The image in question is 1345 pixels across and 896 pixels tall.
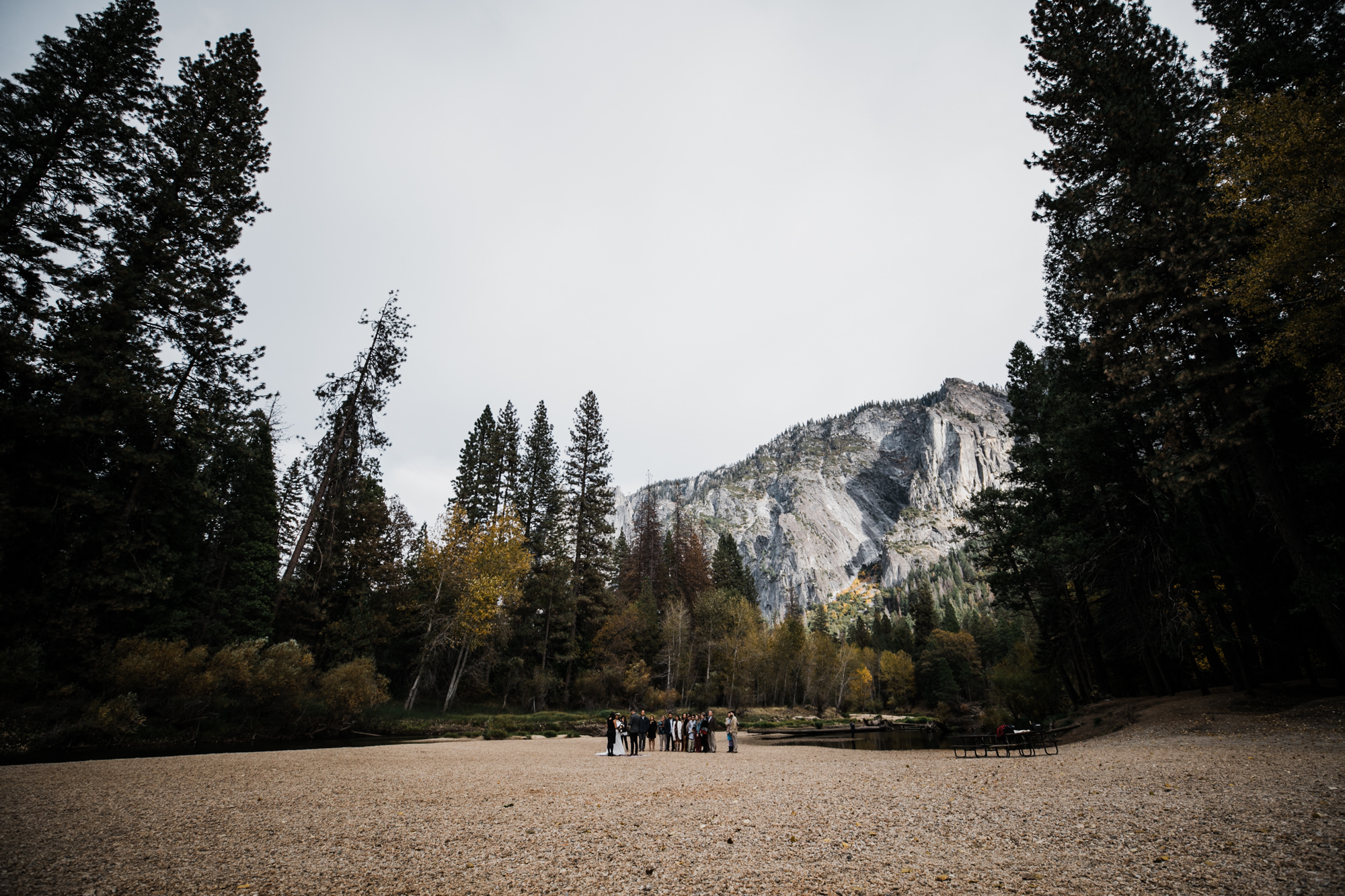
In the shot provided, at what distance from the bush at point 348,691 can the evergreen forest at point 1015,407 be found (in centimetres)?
10

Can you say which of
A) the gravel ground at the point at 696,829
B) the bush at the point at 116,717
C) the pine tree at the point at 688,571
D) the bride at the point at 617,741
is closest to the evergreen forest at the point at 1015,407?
the bush at the point at 116,717

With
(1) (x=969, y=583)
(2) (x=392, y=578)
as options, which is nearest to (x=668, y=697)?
(2) (x=392, y=578)

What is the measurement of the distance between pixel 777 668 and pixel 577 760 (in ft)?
130

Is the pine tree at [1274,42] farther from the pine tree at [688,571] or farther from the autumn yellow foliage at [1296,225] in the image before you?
the pine tree at [688,571]

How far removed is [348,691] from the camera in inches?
729

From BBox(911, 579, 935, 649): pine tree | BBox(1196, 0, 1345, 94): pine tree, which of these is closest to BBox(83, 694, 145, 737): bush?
BBox(1196, 0, 1345, 94): pine tree

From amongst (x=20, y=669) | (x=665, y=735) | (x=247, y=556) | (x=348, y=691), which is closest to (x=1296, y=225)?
(x=665, y=735)

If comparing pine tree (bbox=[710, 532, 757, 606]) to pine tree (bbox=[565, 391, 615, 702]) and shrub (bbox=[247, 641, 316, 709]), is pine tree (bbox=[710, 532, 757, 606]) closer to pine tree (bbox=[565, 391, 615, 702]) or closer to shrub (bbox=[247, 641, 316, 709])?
pine tree (bbox=[565, 391, 615, 702])

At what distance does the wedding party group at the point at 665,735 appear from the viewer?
16016 mm

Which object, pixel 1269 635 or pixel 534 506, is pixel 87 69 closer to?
pixel 534 506

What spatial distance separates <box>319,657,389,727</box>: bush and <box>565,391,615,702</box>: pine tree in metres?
13.8

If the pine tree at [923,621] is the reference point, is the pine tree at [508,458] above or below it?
above

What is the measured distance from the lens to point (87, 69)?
15.2 meters

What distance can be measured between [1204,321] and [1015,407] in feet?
40.2
